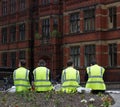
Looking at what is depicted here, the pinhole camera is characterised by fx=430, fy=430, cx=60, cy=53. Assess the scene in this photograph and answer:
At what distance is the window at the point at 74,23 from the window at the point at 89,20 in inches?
52.0

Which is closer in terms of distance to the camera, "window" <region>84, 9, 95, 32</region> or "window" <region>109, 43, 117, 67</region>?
"window" <region>109, 43, 117, 67</region>

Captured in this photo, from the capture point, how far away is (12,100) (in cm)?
1398

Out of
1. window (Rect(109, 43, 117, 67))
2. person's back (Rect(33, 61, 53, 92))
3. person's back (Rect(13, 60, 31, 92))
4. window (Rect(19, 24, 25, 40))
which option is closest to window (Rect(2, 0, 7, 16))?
window (Rect(19, 24, 25, 40))

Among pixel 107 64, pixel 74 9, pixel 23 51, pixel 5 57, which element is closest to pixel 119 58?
pixel 107 64

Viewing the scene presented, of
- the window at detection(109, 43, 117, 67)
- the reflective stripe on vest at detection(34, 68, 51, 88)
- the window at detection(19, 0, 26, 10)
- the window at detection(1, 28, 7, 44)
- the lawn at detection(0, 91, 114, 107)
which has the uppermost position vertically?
the window at detection(19, 0, 26, 10)

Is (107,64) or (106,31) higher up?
(106,31)

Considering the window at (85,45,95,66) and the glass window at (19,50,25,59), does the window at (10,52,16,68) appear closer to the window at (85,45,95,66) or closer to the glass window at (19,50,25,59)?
the glass window at (19,50,25,59)

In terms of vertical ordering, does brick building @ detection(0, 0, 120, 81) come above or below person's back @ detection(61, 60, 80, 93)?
above

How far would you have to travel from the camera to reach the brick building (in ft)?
138

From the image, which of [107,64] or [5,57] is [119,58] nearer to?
[107,64]

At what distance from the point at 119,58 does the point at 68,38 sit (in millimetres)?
7681

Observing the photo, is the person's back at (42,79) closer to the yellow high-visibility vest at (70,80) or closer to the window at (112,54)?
the yellow high-visibility vest at (70,80)

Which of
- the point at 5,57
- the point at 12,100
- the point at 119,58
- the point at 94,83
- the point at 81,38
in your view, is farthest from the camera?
the point at 5,57

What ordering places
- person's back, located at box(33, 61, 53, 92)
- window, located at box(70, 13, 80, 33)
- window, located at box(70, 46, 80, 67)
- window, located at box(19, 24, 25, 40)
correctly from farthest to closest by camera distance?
1. window, located at box(19, 24, 25, 40)
2. window, located at box(70, 13, 80, 33)
3. window, located at box(70, 46, 80, 67)
4. person's back, located at box(33, 61, 53, 92)
